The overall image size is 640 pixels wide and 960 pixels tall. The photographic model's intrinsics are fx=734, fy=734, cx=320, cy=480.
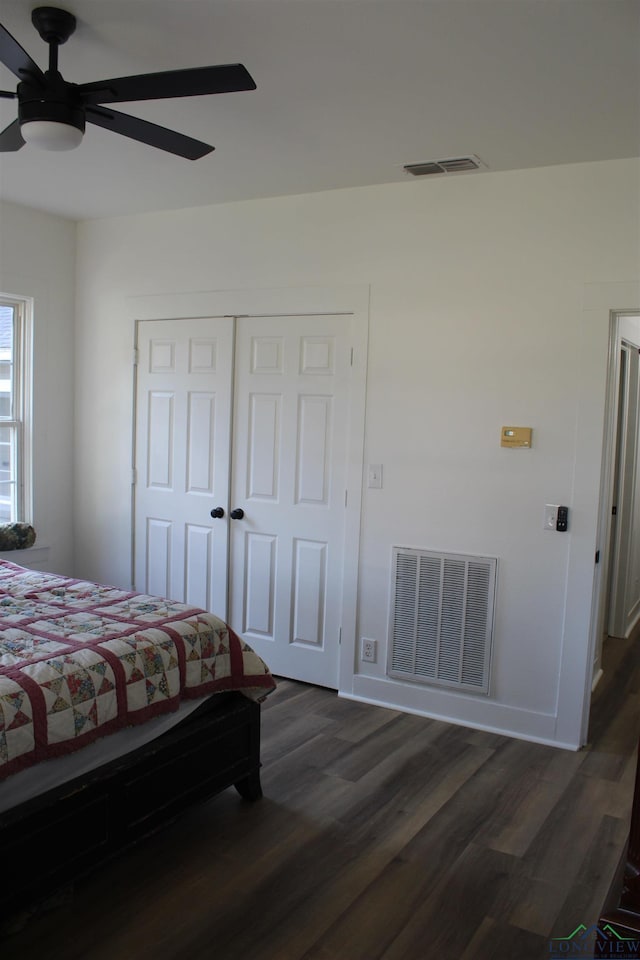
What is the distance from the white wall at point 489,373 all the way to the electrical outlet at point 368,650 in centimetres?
4

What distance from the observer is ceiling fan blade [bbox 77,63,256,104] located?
1913mm

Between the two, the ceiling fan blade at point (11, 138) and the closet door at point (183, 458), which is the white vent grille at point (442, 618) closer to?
the closet door at point (183, 458)

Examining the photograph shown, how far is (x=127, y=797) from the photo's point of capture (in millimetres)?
2285

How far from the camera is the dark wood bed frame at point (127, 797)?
6.48ft

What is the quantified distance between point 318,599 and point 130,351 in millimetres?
1988

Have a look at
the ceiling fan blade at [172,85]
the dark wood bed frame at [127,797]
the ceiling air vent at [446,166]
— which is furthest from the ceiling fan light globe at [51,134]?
the dark wood bed frame at [127,797]

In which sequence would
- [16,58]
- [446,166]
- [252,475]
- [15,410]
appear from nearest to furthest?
[16,58]
[446,166]
[252,475]
[15,410]

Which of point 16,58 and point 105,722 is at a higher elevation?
point 16,58

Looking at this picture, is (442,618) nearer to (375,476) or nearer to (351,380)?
(375,476)

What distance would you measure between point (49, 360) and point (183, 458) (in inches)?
44.5

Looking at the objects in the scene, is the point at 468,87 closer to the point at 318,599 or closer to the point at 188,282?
the point at 188,282

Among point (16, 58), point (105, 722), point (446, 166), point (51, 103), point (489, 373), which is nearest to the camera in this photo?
point (16, 58)

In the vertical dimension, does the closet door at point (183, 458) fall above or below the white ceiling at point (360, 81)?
below

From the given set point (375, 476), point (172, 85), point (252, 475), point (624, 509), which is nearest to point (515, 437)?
point (375, 476)
